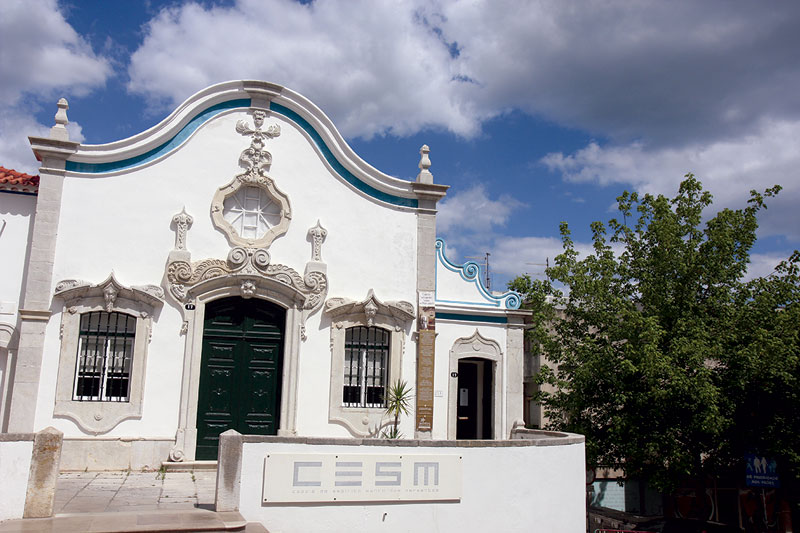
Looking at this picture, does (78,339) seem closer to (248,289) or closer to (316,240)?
(248,289)

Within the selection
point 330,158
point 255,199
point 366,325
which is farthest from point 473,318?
point 255,199

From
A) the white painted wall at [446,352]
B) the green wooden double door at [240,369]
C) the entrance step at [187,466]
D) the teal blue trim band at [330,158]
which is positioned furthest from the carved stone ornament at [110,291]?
the white painted wall at [446,352]

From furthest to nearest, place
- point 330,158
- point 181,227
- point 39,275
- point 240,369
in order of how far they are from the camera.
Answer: point 330,158 < point 240,369 < point 181,227 < point 39,275

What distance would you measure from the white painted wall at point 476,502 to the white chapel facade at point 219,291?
4.28 meters

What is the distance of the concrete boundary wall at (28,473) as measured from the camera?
24.0 feet

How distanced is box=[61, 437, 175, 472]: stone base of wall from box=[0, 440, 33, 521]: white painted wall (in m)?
4.64

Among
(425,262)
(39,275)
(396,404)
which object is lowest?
(396,404)

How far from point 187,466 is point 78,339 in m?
2.95

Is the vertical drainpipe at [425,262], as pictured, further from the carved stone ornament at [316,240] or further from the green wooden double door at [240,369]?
the green wooden double door at [240,369]

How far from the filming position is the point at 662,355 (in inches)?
575

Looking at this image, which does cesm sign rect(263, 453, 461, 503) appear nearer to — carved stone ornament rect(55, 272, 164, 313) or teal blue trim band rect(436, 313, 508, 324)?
carved stone ornament rect(55, 272, 164, 313)

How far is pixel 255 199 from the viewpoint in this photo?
1373 centimetres

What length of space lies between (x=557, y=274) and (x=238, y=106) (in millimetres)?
8262

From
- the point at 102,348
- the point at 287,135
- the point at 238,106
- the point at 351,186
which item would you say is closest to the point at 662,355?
the point at 351,186
